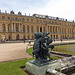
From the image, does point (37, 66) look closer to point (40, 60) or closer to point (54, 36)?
point (40, 60)

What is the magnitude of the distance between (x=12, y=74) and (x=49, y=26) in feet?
220

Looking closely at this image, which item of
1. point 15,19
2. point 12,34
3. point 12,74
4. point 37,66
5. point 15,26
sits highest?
point 15,19

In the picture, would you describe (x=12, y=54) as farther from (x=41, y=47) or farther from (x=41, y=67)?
(x=41, y=67)

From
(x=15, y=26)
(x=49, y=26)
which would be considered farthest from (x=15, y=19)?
(x=49, y=26)

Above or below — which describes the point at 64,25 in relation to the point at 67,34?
above

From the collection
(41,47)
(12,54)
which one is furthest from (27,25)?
(41,47)

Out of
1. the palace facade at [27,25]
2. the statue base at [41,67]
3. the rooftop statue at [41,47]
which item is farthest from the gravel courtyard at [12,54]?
the palace facade at [27,25]

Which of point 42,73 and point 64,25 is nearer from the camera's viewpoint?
point 42,73

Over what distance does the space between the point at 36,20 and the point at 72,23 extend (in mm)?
43284

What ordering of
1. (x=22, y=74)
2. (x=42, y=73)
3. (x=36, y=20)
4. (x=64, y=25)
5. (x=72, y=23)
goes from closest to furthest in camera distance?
(x=42, y=73)
(x=22, y=74)
(x=36, y=20)
(x=64, y=25)
(x=72, y=23)

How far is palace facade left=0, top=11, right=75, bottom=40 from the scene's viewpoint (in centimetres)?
5381

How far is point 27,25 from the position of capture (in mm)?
62656

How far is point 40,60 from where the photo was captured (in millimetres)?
6566

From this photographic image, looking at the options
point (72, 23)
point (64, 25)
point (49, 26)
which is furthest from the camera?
point (72, 23)
